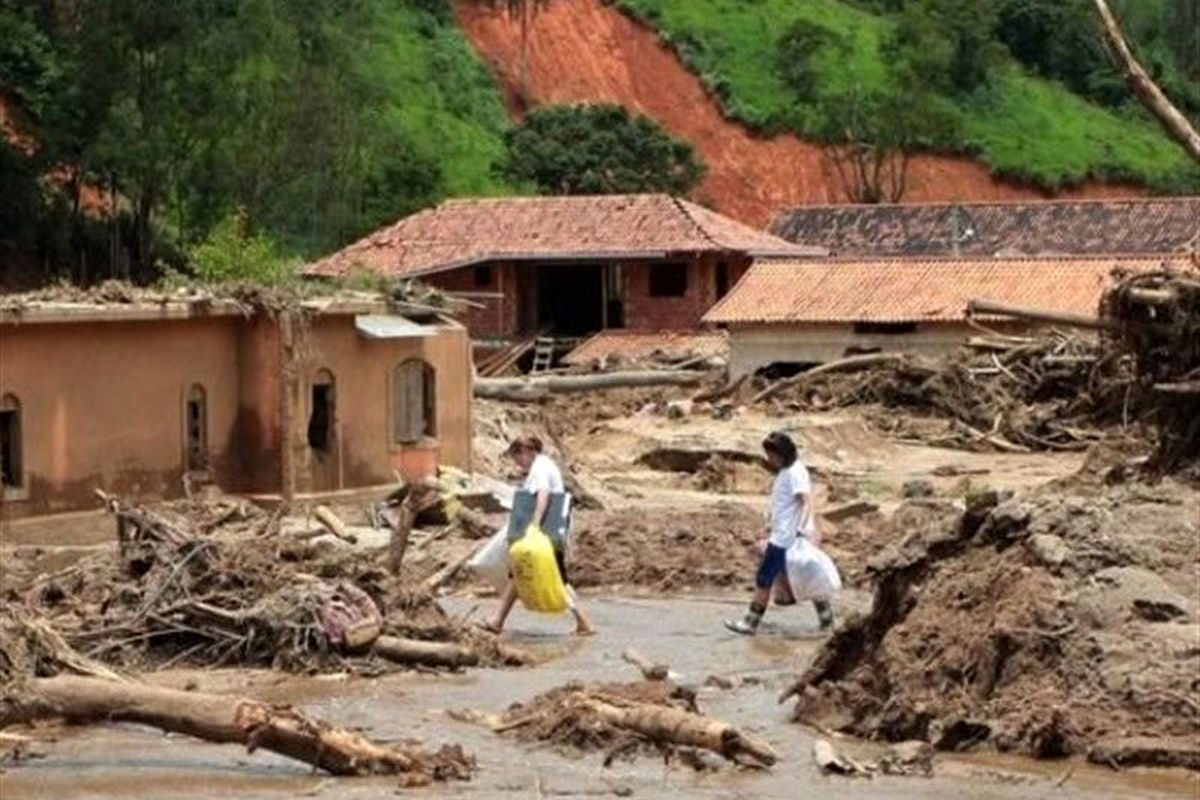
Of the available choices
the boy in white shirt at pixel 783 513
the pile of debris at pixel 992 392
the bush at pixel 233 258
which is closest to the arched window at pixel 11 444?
the bush at pixel 233 258

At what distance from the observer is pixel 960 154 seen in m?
86.2

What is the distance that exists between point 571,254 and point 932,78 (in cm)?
3130

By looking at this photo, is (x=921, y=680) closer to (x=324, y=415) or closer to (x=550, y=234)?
(x=324, y=415)

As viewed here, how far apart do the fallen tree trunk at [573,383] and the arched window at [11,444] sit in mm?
18399

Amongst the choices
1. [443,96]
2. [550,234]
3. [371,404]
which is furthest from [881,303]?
[443,96]

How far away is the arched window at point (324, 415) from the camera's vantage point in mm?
29375

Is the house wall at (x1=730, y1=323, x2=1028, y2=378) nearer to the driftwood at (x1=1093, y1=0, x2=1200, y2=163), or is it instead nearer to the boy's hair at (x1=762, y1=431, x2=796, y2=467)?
the boy's hair at (x1=762, y1=431, x2=796, y2=467)

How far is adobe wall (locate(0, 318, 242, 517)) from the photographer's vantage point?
26.0 m

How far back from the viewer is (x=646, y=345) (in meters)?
55.2

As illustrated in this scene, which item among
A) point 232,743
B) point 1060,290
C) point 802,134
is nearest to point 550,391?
point 1060,290

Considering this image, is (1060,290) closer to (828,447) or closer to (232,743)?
(828,447)

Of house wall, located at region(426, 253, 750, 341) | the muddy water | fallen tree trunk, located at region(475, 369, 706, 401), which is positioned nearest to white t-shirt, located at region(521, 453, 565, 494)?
the muddy water

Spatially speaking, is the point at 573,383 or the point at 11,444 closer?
the point at 11,444

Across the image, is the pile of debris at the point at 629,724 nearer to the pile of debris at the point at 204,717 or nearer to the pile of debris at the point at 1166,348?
the pile of debris at the point at 204,717
